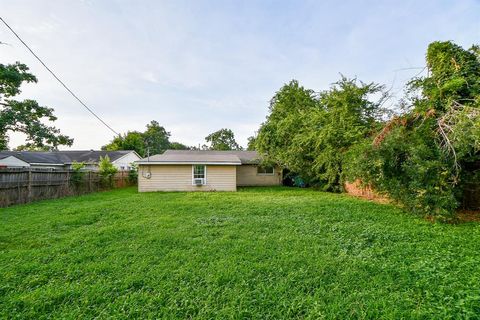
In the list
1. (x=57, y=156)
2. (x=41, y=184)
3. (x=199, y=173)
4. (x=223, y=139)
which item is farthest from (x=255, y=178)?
(x=223, y=139)

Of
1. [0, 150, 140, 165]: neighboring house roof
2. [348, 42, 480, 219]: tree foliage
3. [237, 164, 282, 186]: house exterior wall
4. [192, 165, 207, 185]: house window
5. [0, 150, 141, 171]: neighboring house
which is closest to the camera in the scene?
[348, 42, 480, 219]: tree foliage

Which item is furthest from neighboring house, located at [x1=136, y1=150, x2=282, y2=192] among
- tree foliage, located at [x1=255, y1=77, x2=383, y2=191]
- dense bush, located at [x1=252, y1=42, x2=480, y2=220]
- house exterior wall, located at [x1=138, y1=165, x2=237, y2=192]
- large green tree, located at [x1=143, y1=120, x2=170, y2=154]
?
large green tree, located at [x1=143, y1=120, x2=170, y2=154]

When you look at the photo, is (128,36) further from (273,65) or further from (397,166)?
(397,166)

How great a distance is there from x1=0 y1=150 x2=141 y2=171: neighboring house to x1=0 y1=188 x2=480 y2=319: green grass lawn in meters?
17.2

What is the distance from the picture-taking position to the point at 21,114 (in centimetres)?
1104

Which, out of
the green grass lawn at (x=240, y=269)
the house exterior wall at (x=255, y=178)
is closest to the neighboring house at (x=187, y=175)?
the house exterior wall at (x=255, y=178)

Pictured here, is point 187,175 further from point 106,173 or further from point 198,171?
point 106,173

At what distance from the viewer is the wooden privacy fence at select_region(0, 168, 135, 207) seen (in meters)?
8.24

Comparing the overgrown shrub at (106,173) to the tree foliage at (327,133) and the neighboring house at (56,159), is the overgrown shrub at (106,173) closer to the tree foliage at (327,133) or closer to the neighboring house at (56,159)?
the neighboring house at (56,159)

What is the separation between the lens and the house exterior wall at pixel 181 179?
521 inches

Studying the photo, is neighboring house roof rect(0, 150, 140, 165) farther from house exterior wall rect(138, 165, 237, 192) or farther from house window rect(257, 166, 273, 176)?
house window rect(257, 166, 273, 176)

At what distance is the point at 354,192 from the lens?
36.5 feet

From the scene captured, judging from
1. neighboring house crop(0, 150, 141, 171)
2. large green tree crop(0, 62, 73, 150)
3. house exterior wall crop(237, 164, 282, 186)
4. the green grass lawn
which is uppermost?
large green tree crop(0, 62, 73, 150)

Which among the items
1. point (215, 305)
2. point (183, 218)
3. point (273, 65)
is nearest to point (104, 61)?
point (273, 65)
